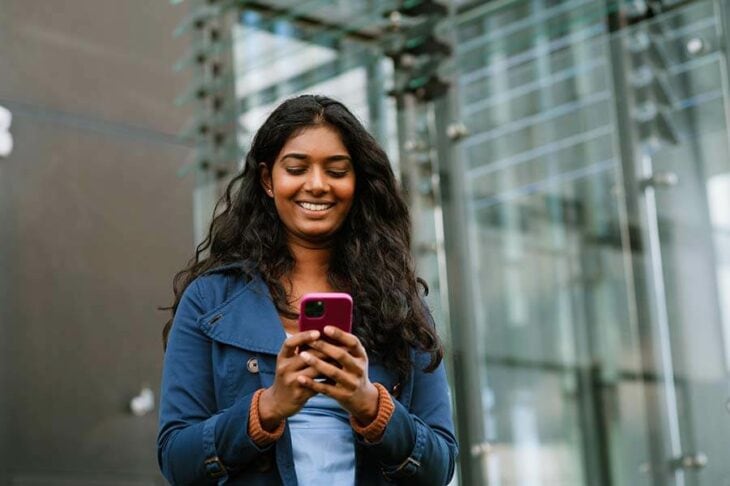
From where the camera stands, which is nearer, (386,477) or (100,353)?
(386,477)

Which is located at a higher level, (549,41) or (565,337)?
(549,41)

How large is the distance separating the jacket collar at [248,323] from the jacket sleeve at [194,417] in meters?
0.03

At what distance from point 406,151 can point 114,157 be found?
1.65 m

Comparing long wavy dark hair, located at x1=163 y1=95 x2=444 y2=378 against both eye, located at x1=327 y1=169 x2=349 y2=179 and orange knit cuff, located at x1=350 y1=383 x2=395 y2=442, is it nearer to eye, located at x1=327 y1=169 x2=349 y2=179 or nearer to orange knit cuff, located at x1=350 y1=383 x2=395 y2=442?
eye, located at x1=327 y1=169 x2=349 y2=179

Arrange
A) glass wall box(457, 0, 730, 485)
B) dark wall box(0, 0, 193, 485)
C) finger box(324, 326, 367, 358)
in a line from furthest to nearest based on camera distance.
→ dark wall box(0, 0, 193, 485)
glass wall box(457, 0, 730, 485)
finger box(324, 326, 367, 358)

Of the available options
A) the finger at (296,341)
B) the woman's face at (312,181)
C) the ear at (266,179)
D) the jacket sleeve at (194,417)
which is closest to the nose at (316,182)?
the woman's face at (312,181)

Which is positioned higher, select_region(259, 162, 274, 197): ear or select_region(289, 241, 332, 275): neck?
select_region(259, 162, 274, 197): ear

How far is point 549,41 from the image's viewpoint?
6.36 m

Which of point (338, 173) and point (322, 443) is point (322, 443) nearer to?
point (322, 443)

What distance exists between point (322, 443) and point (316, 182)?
0.43 m

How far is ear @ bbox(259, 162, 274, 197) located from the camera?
2.61 metres

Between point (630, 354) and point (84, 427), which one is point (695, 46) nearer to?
point (630, 354)

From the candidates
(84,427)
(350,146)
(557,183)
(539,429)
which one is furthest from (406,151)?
(350,146)

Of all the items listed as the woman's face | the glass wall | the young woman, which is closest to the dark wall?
the glass wall
